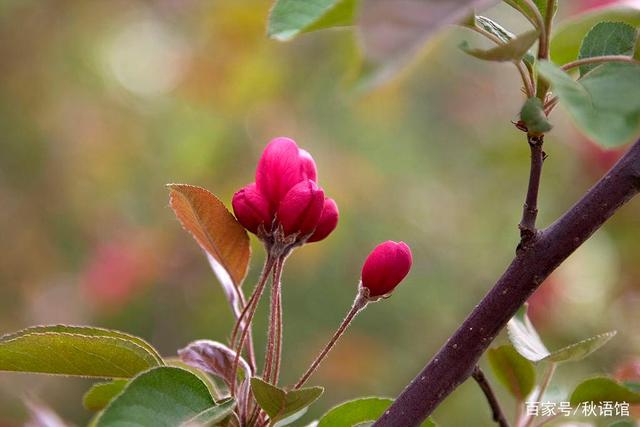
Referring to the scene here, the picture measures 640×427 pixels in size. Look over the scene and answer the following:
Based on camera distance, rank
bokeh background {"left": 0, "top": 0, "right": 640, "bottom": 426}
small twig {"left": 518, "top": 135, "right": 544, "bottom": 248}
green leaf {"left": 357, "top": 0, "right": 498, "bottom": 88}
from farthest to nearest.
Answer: bokeh background {"left": 0, "top": 0, "right": 640, "bottom": 426}, small twig {"left": 518, "top": 135, "right": 544, "bottom": 248}, green leaf {"left": 357, "top": 0, "right": 498, "bottom": 88}

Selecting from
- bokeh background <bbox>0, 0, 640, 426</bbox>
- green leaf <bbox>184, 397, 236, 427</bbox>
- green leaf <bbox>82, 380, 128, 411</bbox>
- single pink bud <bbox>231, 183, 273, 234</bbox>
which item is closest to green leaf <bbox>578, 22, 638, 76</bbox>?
Answer: single pink bud <bbox>231, 183, 273, 234</bbox>

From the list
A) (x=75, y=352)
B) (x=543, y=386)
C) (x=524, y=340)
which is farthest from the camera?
(x=543, y=386)

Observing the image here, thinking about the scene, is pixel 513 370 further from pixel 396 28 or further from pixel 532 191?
pixel 396 28

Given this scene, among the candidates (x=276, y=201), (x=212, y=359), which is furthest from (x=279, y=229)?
(x=212, y=359)

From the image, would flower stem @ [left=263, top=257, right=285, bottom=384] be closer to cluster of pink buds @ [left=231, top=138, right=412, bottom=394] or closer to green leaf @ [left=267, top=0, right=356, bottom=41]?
cluster of pink buds @ [left=231, top=138, right=412, bottom=394]

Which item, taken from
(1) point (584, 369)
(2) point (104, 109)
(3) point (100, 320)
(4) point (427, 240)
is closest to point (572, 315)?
(1) point (584, 369)

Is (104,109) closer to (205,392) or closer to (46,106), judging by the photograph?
(46,106)
